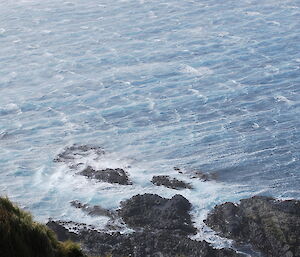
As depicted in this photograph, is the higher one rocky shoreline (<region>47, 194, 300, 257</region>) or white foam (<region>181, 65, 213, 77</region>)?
rocky shoreline (<region>47, 194, 300, 257</region>)

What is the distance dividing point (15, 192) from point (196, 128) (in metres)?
17.2

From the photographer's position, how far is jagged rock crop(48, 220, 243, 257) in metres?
33.1

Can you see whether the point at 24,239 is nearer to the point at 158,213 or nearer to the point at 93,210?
the point at 158,213

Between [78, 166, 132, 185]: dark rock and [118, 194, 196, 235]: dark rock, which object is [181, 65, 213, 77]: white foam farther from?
[118, 194, 196, 235]: dark rock

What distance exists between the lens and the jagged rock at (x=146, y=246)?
33.1 metres

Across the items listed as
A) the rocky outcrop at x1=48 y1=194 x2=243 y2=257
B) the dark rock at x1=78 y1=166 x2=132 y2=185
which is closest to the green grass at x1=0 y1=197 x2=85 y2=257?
the rocky outcrop at x1=48 y1=194 x2=243 y2=257

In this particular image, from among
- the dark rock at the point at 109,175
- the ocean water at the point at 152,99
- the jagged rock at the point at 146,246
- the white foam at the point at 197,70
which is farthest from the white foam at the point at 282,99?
Result: the jagged rock at the point at 146,246

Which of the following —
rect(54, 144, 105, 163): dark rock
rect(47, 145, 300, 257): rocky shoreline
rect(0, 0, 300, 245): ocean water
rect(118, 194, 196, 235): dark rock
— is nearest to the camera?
rect(47, 145, 300, 257): rocky shoreline

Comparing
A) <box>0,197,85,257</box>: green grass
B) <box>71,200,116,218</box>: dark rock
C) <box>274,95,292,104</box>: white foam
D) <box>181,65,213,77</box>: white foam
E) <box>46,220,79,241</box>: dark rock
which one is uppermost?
<box>0,197,85,257</box>: green grass

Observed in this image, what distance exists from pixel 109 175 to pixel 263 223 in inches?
500

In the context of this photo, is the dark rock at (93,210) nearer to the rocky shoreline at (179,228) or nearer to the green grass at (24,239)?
the rocky shoreline at (179,228)

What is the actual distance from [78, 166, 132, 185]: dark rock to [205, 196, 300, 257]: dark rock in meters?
7.78

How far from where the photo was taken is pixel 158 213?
37.0m

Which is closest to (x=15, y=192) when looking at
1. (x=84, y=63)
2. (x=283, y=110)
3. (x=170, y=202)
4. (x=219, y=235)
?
(x=170, y=202)
